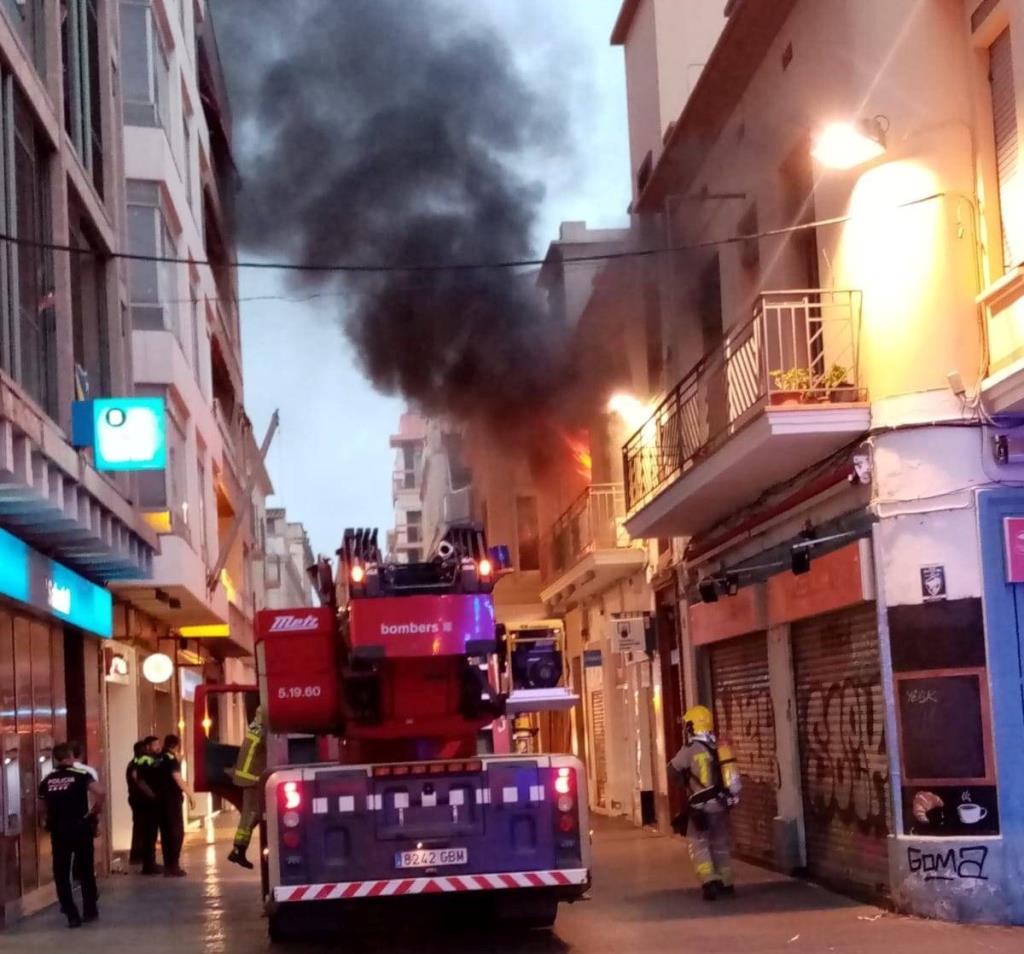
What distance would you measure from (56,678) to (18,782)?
229cm

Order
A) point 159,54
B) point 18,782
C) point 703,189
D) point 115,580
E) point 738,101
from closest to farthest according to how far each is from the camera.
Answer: point 18,782 < point 738,101 < point 703,189 < point 115,580 < point 159,54

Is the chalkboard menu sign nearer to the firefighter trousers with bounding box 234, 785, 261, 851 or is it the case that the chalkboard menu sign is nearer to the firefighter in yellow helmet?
the firefighter in yellow helmet

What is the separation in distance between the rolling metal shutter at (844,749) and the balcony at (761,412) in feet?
4.90

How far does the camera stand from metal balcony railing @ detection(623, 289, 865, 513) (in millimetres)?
12578

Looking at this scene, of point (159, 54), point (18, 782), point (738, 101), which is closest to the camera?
point (18, 782)

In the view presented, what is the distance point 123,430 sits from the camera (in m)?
17.1

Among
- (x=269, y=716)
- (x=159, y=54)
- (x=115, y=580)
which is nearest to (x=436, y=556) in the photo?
(x=269, y=716)

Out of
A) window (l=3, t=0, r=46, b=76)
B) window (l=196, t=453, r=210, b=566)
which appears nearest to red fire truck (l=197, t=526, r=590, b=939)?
window (l=3, t=0, r=46, b=76)

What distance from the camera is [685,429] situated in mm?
17078

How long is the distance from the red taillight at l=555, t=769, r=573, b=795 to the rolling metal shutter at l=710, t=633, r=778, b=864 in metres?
5.14

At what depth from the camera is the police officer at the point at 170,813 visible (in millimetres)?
19156

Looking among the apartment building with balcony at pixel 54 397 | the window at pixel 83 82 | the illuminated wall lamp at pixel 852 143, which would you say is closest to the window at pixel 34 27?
the apartment building with balcony at pixel 54 397

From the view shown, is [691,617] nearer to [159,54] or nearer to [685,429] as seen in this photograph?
[685,429]

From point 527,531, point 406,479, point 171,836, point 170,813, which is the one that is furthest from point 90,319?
point 406,479
